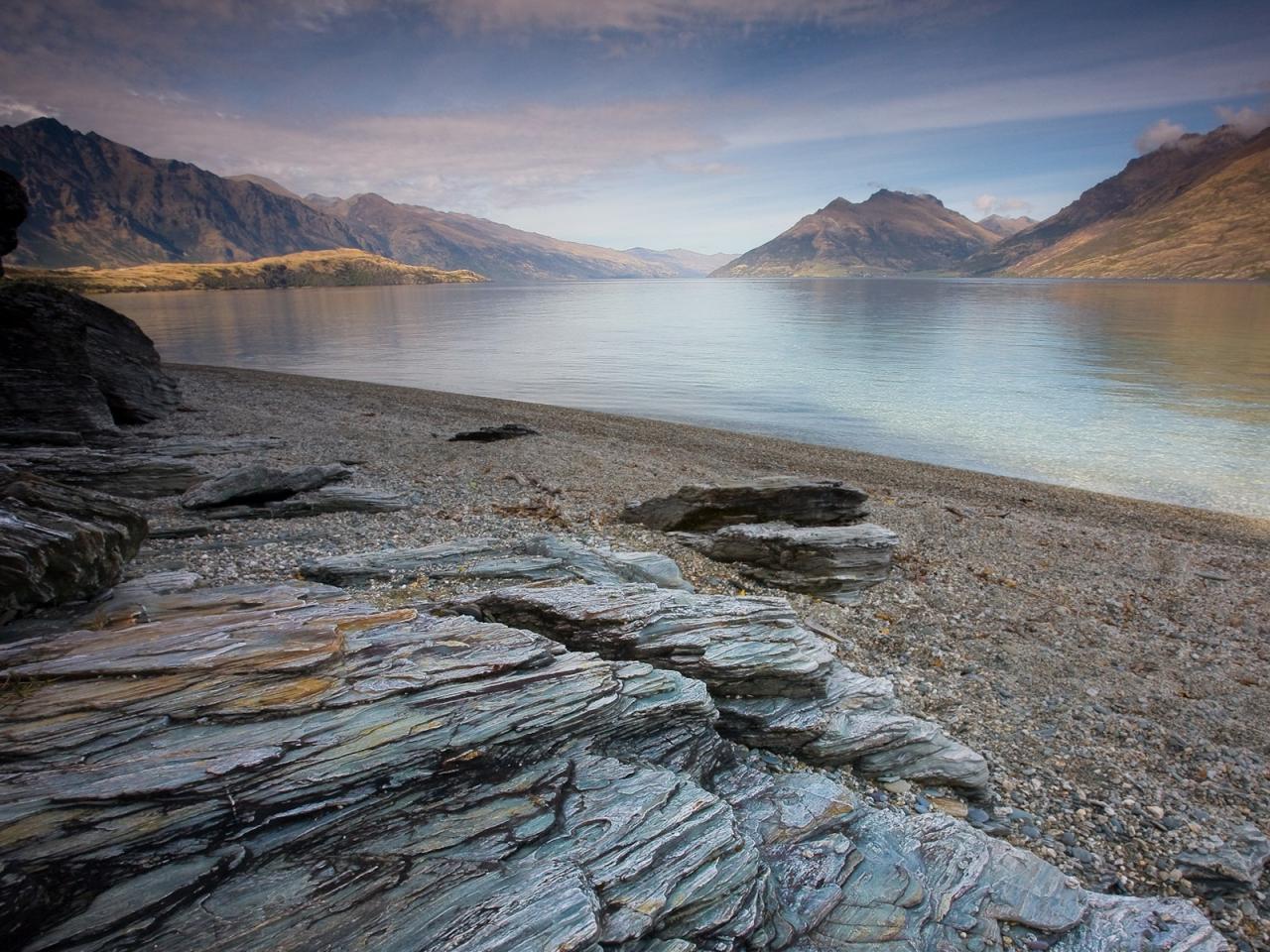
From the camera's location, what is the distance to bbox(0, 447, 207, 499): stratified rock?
50.5 feet

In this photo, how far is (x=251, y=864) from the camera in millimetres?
4770

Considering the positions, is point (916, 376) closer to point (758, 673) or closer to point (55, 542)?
point (758, 673)

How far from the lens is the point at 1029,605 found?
14.2 meters

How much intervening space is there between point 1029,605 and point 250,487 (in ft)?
62.7

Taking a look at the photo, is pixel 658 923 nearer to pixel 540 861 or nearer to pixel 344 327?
pixel 540 861

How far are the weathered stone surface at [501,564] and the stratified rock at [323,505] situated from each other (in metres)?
4.20

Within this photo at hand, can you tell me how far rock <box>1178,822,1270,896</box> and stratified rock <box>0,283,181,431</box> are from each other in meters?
29.1

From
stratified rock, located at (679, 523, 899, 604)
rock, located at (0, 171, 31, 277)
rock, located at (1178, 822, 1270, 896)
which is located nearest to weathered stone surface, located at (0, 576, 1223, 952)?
rock, located at (1178, 822, 1270, 896)

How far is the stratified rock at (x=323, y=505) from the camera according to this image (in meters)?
14.7

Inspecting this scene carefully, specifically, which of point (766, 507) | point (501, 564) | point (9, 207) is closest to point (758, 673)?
point (501, 564)

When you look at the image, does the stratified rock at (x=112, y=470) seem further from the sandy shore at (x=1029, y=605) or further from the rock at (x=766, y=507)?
the rock at (x=766, y=507)

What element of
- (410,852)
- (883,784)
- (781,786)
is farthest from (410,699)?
(883,784)

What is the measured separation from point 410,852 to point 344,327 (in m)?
112

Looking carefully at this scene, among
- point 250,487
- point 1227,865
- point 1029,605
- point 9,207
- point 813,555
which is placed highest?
point 9,207
